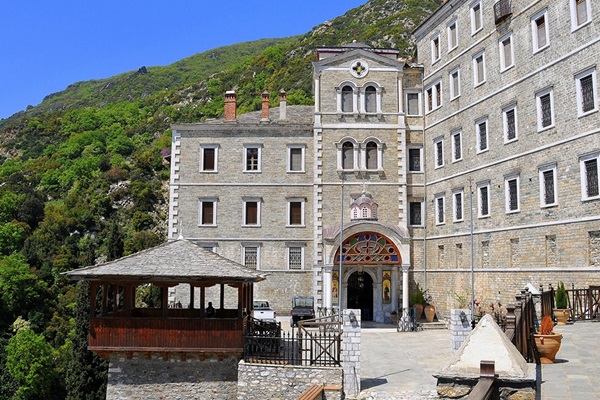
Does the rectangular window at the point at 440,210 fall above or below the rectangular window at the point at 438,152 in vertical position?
below

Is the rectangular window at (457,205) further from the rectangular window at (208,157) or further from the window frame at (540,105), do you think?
the rectangular window at (208,157)

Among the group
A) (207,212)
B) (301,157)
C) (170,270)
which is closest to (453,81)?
(301,157)

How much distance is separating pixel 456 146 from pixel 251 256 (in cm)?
1279

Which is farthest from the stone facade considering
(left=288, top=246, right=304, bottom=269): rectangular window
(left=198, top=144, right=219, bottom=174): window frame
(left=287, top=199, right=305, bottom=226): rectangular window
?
(left=198, top=144, right=219, bottom=174): window frame

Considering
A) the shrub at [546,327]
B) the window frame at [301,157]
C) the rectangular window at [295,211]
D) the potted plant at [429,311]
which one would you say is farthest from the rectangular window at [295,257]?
the shrub at [546,327]

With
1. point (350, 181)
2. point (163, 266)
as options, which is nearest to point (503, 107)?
point (350, 181)

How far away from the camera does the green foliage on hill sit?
1678 inches

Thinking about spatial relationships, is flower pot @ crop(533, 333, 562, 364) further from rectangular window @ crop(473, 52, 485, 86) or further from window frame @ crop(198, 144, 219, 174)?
window frame @ crop(198, 144, 219, 174)

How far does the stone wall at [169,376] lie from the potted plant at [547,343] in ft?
32.4

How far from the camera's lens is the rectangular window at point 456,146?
31580 mm

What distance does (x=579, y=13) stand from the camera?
23391 mm

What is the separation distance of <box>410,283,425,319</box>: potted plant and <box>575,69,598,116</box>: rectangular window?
13510 mm

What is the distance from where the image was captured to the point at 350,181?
3391 centimetres

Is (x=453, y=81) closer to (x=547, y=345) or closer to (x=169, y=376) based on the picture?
(x=169, y=376)
